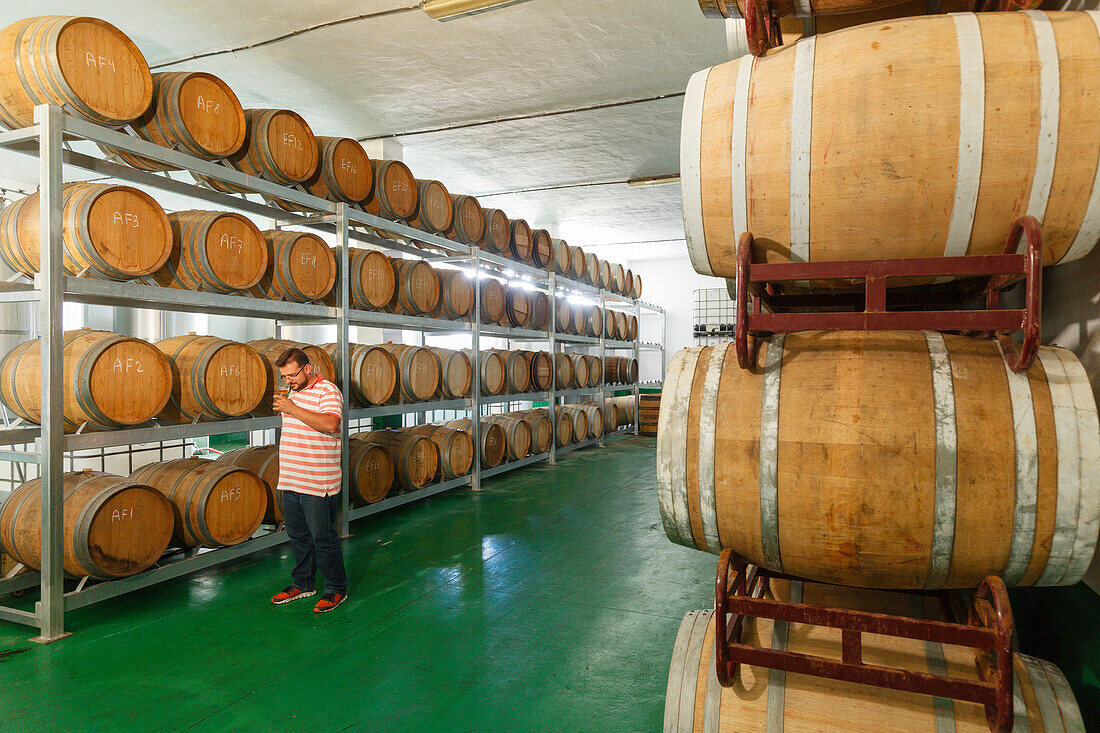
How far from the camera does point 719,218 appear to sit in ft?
6.47

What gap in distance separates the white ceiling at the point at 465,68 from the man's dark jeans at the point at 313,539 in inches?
191

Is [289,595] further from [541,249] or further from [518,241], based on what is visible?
[541,249]

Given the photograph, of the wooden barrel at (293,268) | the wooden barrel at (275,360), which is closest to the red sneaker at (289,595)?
the wooden barrel at (275,360)

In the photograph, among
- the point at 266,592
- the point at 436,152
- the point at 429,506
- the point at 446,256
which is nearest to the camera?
the point at 266,592

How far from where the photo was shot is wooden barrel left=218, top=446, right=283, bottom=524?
17.3ft

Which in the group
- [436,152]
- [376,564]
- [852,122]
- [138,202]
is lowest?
[376,564]

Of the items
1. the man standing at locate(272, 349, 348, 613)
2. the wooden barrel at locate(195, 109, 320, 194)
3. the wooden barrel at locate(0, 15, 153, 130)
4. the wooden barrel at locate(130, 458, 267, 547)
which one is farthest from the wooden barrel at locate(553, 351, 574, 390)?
the wooden barrel at locate(0, 15, 153, 130)

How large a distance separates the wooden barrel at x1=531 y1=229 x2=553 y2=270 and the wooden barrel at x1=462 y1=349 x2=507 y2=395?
83.1 inches

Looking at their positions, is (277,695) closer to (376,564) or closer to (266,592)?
(266,592)

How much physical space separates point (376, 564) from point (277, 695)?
208cm

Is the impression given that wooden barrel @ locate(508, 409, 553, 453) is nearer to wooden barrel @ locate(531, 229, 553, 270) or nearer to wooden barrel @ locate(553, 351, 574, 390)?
wooden barrel @ locate(553, 351, 574, 390)

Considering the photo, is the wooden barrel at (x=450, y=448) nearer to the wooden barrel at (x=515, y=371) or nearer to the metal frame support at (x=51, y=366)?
the wooden barrel at (x=515, y=371)

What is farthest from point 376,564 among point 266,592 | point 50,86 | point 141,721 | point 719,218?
point 719,218

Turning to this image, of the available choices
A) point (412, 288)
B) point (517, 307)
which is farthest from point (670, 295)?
point (412, 288)
